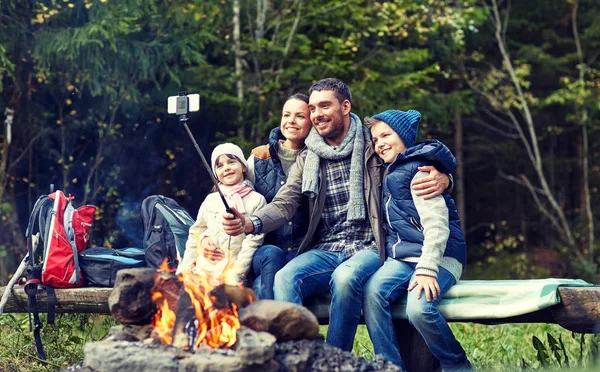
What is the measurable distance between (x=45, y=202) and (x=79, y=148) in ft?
20.0

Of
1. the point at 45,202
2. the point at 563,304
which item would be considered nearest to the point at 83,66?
the point at 45,202

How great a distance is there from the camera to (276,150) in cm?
552

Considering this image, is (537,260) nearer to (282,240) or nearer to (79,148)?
(79,148)

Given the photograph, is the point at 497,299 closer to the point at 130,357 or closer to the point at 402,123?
the point at 402,123

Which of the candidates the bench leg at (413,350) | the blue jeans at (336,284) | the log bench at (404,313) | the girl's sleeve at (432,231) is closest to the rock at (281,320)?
the blue jeans at (336,284)

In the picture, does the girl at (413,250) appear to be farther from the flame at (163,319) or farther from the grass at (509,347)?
the flame at (163,319)

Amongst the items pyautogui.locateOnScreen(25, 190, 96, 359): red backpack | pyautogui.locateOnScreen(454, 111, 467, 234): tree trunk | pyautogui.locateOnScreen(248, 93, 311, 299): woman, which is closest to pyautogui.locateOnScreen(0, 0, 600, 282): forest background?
pyautogui.locateOnScreen(454, 111, 467, 234): tree trunk

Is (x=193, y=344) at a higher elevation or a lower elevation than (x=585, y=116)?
lower

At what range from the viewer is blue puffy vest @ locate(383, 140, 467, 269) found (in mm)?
4836

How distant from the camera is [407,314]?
4688mm

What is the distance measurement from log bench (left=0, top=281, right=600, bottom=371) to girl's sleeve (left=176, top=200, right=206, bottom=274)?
0.62m

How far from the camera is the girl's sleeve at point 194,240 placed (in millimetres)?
5277

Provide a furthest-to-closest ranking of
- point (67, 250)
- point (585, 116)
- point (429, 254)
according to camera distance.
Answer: point (585, 116)
point (67, 250)
point (429, 254)

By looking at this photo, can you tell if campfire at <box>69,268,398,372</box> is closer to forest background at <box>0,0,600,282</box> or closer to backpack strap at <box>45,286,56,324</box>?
backpack strap at <box>45,286,56,324</box>
